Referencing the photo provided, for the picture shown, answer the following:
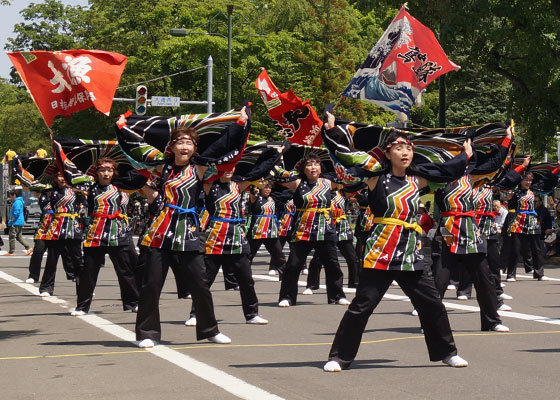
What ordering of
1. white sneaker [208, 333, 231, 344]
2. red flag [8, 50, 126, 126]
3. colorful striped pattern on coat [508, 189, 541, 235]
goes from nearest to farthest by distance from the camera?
1. white sneaker [208, 333, 231, 344]
2. red flag [8, 50, 126, 126]
3. colorful striped pattern on coat [508, 189, 541, 235]

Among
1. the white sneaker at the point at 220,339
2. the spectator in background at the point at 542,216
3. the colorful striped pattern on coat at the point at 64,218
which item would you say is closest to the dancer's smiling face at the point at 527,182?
the spectator in background at the point at 542,216

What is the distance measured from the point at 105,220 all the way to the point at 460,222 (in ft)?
14.0

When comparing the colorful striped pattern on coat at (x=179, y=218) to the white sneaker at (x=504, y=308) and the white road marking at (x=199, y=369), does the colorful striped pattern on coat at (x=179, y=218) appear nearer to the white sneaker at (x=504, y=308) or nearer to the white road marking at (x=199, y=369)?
the white road marking at (x=199, y=369)

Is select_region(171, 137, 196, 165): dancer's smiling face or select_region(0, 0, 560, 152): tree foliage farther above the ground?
select_region(0, 0, 560, 152): tree foliage

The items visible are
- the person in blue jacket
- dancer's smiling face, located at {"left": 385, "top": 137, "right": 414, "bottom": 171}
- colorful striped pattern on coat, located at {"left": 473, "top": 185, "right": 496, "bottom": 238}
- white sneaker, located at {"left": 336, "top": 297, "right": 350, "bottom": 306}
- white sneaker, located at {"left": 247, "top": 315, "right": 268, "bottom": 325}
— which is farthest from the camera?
the person in blue jacket

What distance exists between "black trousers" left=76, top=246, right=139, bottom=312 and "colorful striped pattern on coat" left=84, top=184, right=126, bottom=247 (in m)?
0.09

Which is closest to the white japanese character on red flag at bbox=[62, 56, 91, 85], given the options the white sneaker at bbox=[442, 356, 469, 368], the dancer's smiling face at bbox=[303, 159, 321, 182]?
the dancer's smiling face at bbox=[303, 159, 321, 182]

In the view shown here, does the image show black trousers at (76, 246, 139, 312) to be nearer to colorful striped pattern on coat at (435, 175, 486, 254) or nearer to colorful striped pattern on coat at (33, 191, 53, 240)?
colorful striped pattern on coat at (33, 191, 53, 240)

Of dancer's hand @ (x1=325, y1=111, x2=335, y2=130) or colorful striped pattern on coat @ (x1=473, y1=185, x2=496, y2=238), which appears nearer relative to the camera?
dancer's hand @ (x1=325, y1=111, x2=335, y2=130)

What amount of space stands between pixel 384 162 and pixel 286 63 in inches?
1548

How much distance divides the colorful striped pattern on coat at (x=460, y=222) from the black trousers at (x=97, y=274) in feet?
12.5

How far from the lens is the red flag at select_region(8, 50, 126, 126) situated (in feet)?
38.1

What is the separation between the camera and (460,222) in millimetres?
11469

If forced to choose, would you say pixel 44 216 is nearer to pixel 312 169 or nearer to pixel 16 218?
pixel 312 169
